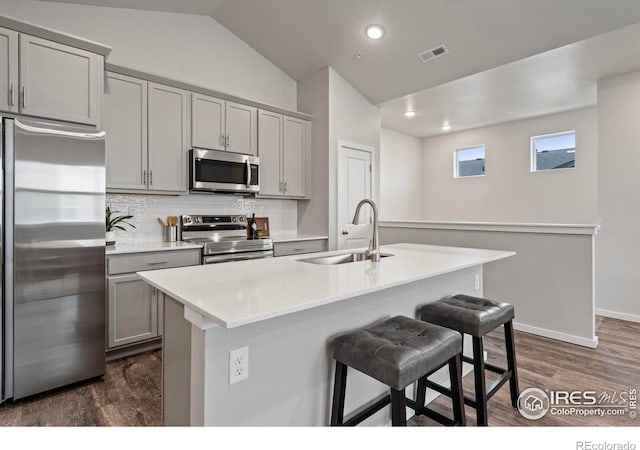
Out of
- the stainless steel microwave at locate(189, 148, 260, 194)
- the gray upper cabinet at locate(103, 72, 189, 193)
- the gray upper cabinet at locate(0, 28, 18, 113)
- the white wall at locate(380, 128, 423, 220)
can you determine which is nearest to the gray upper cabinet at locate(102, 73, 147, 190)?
the gray upper cabinet at locate(103, 72, 189, 193)

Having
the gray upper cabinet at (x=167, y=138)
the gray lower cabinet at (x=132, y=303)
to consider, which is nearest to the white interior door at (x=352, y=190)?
the gray upper cabinet at (x=167, y=138)

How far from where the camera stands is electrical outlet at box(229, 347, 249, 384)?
127 centimetres

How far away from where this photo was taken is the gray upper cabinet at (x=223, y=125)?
11.5ft

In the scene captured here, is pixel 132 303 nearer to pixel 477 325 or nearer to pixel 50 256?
pixel 50 256

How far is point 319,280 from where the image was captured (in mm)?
1530

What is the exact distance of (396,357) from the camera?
1.33 meters

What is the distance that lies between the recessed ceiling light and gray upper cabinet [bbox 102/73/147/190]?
2241 millimetres

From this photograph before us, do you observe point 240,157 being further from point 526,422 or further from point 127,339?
point 526,422

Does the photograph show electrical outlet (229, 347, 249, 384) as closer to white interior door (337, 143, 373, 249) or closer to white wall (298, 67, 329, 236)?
white wall (298, 67, 329, 236)

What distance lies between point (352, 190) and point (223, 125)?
1.79 meters

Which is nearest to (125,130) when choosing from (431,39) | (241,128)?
(241,128)
